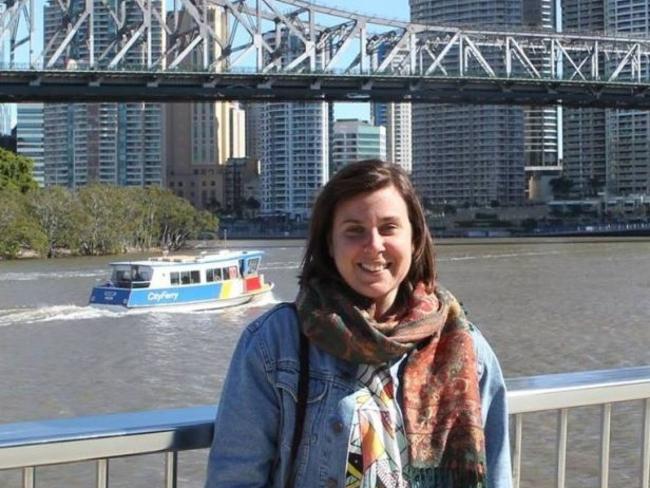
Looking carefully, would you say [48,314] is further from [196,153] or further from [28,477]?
[196,153]

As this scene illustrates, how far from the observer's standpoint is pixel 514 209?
88.6 meters

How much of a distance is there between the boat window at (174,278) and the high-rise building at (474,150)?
67.0 m

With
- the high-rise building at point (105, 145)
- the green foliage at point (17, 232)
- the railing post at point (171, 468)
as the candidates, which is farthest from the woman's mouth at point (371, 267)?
the high-rise building at point (105, 145)

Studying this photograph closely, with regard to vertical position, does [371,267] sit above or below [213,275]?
above

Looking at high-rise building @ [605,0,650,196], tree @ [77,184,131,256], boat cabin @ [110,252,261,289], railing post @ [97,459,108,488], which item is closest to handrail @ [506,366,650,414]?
railing post @ [97,459,108,488]

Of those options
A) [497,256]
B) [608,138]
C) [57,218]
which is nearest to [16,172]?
[57,218]

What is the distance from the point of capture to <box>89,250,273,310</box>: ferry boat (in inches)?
924

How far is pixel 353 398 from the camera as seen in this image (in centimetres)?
190

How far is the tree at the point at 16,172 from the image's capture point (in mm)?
55688

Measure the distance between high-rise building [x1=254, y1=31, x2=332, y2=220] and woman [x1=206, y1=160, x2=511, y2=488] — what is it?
82259 mm

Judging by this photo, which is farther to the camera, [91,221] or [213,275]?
[91,221]

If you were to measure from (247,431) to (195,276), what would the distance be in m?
23.1

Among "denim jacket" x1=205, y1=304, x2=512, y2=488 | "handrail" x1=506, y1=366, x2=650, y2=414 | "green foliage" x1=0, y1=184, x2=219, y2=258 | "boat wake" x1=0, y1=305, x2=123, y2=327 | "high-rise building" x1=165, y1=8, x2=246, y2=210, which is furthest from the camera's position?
"high-rise building" x1=165, y1=8, x2=246, y2=210

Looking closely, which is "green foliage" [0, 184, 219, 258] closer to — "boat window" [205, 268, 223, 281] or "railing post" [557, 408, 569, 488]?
"boat window" [205, 268, 223, 281]
